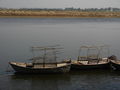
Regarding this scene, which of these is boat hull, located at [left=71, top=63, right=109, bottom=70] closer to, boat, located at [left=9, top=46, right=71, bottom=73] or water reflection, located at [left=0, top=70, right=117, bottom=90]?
water reflection, located at [left=0, top=70, right=117, bottom=90]

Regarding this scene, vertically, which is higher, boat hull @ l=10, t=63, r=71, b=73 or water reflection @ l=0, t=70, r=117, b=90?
boat hull @ l=10, t=63, r=71, b=73

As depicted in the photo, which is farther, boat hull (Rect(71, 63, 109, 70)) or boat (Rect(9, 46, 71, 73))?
boat hull (Rect(71, 63, 109, 70))

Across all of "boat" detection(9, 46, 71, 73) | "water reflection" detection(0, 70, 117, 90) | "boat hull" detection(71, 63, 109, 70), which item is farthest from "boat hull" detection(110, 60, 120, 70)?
"boat" detection(9, 46, 71, 73)

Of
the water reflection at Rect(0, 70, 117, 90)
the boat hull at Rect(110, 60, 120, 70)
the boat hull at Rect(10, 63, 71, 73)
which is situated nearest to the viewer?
the water reflection at Rect(0, 70, 117, 90)

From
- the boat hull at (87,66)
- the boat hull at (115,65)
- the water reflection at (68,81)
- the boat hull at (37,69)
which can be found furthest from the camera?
the boat hull at (115,65)

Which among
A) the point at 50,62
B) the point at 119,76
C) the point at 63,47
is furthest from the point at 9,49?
the point at 119,76

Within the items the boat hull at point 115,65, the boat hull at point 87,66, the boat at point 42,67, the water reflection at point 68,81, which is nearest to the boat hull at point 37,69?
the boat at point 42,67

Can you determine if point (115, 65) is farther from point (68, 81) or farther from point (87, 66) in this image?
point (68, 81)

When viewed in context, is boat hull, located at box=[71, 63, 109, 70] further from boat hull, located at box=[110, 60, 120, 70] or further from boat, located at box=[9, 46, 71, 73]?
boat, located at box=[9, 46, 71, 73]

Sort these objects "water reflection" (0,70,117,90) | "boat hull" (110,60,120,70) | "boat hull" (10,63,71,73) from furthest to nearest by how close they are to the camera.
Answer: "boat hull" (110,60,120,70), "boat hull" (10,63,71,73), "water reflection" (0,70,117,90)

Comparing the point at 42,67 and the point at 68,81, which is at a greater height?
the point at 42,67

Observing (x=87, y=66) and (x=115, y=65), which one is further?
(x=115, y=65)

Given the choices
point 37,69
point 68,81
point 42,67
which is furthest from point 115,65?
point 37,69

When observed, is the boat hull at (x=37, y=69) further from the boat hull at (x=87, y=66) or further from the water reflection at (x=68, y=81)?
the boat hull at (x=87, y=66)
